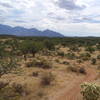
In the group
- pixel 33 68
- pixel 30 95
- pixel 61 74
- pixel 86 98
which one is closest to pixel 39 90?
pixel 30 95

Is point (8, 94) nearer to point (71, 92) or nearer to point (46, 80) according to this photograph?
point (46, 80)

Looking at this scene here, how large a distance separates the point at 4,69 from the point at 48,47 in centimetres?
3530

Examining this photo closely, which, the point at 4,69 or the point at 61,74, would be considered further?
the point at 61,74

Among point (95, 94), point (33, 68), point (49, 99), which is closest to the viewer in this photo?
point (95, 94)

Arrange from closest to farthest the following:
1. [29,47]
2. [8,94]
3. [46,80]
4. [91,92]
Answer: [91,92]
[8,94]
[46,80]
[29,47]

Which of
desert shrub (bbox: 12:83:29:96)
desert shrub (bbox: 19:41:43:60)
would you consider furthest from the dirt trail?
desert shrub (bbox: 19:41:43:60)

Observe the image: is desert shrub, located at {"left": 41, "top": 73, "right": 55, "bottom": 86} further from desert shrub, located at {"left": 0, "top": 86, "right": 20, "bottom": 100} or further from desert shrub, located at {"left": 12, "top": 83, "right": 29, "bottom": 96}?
desert shrub, located at {"left": 0, "top": 86, "right": 20, "bottom": 100}

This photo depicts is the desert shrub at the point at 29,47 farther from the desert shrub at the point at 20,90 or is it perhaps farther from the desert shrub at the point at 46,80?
the desert shrub at the point at 20,90

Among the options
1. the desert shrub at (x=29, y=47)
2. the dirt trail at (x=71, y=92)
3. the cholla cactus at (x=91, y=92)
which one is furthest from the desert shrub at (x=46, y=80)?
the desert shrub at (x=29, y=47)

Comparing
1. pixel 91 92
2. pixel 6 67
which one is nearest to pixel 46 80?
pixel 6 67

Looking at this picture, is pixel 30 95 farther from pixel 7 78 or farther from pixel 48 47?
pixel 48 47

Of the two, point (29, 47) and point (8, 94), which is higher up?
point (29, 47)

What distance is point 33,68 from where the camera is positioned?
2608 cm

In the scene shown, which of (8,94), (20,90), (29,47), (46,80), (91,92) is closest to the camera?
(91,92)
